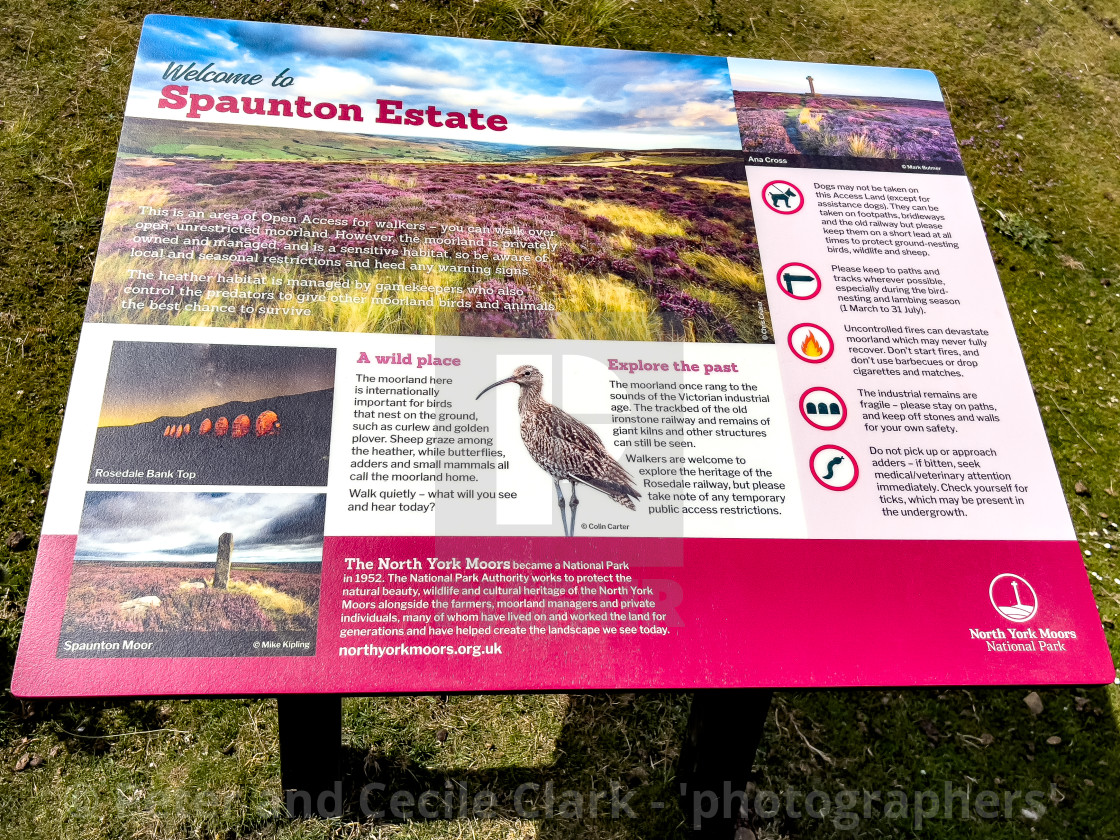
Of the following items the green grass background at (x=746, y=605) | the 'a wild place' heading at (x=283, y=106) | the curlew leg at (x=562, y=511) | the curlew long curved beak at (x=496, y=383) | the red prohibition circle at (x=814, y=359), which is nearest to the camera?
the curlew leg at (x=562, y=511)

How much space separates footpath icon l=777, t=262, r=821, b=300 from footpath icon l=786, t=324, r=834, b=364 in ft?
0.35

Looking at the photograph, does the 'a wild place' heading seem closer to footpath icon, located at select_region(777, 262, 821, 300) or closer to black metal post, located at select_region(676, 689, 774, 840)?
footpath icon, located at select_region(777, 262, 821, 300)

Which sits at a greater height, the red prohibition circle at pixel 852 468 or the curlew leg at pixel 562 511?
the red prohibition circle at pixel 852 468

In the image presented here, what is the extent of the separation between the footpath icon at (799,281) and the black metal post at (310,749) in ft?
5.61

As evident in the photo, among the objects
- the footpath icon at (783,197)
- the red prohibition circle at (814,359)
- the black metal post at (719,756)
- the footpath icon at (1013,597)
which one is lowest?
the black metal post at (719,756)

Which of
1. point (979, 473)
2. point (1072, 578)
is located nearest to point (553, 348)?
point (979, 473)

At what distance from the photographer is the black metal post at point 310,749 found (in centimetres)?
220

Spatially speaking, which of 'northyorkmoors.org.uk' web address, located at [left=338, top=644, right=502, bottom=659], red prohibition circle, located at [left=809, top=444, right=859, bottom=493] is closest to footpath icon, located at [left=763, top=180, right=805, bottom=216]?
red prohibition circle, located at [left=809, top=444, right=859, bottom=493]

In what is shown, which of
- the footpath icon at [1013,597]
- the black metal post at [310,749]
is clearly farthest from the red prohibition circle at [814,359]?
the black metal post at [310,749]

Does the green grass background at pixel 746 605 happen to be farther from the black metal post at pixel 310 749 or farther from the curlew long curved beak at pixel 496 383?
the curlew long curved beak at pixel 496 383

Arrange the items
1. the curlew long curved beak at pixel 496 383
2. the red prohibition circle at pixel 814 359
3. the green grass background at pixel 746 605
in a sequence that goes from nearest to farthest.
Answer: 1. the curlew long curved beak at pixel 496 383
2. the red prohibition circle at pixel 814 359
3. the green grass background at pixel 746 605

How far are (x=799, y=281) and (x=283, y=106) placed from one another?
1.61 m

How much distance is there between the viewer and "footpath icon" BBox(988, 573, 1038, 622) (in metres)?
1.92

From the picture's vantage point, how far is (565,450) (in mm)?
1955
